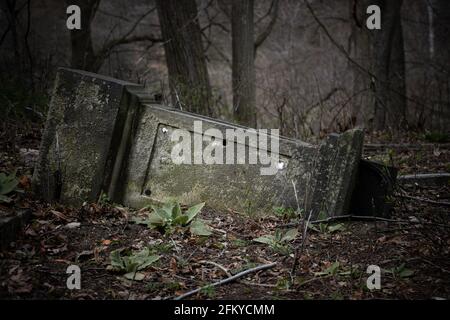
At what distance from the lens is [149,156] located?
511 cm

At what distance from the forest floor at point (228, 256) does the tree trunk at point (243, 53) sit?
5.17 m

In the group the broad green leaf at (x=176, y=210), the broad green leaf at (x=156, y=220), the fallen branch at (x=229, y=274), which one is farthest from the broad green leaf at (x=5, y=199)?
the fallen branch at (x=229, y=274)

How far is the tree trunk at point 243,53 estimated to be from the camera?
9727mm

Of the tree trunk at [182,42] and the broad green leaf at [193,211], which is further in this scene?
the tree trunk at [182,42]

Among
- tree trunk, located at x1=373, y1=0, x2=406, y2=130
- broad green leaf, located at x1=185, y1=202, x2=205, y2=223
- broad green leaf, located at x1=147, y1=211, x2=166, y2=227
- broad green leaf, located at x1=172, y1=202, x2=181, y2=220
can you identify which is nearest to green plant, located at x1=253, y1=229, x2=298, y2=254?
broad green leaf, located at x1=185, y1=202, x2=205, y2=223

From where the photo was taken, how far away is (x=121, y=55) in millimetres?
12109

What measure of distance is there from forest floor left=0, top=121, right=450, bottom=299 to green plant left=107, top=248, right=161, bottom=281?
2.0 inches

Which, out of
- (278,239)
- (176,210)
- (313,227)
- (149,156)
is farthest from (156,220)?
(313,227)

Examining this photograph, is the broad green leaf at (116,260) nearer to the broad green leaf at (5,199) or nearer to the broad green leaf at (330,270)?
the broad green leaf at (5,199)

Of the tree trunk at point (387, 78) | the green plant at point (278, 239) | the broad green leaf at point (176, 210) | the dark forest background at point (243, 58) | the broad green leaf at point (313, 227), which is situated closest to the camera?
the green plant at point (278, 239)

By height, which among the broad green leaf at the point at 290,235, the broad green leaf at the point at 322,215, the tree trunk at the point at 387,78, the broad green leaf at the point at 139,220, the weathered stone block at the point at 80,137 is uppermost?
the tree trunk at the point at 387,78

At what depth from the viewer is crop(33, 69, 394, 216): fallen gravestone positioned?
486 cm

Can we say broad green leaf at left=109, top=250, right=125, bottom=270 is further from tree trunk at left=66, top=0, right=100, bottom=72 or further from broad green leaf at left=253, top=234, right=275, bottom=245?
tree trunk at left=66, top=0, right=100, bottom=72
